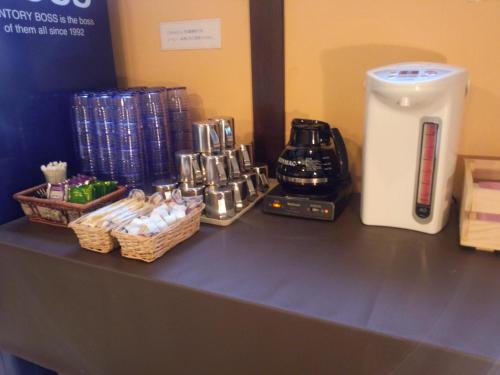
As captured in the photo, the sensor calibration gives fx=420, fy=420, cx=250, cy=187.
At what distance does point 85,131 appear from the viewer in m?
1.21

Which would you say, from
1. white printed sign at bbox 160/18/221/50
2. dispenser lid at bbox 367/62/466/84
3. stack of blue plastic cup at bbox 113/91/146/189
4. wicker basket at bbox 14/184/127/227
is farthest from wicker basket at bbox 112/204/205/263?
white printed sign at bbox 160/18/221/50

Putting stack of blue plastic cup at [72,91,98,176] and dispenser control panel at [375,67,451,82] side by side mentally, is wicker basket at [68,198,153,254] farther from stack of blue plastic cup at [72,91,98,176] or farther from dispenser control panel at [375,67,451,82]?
dispenser control panel at [375,67,451,82]

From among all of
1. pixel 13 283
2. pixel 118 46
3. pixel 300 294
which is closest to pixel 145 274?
pixel 300 294

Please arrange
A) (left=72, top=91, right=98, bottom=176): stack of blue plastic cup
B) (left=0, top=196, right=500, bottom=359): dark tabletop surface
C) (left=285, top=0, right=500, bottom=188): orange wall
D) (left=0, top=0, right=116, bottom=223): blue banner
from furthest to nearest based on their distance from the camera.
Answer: (left=72, top=91, right=98, bottom=176): stack of blue plastic cup < (left=0, top=0, right=116, bottom=223): blue banner < (left=285, top=0, right=500, bottom=188): orange wall < (left=0, top=196, right=500, bottom=359): dark tabletop surface

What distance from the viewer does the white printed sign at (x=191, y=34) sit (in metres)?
1.25

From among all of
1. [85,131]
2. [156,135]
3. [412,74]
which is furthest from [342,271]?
[85,131]

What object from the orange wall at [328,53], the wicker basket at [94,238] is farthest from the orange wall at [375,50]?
the wicker basket at [94,238]

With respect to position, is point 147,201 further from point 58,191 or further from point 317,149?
point 317,149

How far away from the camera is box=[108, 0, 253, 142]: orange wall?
1232 mm

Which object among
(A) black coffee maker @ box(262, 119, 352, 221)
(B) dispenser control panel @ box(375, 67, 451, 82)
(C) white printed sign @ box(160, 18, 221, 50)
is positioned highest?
(C) white printed sign @ box(160, 18, 221, 50)

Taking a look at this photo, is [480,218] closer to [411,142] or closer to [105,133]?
[411,142]

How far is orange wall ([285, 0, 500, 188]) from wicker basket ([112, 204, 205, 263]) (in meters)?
0.51

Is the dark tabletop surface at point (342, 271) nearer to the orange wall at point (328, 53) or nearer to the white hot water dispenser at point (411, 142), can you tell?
the white hot water dispenser at point (411, 142)

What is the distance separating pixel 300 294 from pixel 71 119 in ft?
2.94
